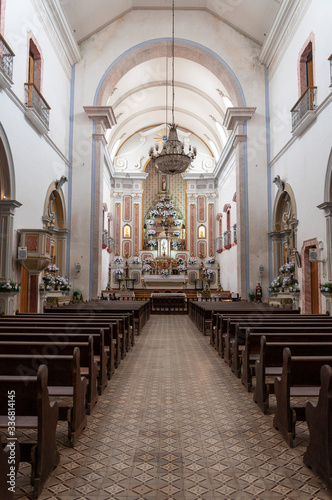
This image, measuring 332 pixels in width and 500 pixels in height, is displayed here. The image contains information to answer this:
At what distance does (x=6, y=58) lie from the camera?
8.85m

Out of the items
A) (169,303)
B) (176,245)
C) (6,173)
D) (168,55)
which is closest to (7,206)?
(6,173)

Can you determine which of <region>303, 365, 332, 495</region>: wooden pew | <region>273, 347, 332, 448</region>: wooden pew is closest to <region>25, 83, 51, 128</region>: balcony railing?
<region>273, 347, 332, 448</region>: wooden pew

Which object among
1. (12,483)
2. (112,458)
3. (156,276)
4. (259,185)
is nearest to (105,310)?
(112,458)

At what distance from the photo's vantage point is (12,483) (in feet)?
7.42

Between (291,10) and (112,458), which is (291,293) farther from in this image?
(112,458)

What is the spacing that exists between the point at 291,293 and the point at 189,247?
12822mm

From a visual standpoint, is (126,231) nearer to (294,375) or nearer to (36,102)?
(36,102)

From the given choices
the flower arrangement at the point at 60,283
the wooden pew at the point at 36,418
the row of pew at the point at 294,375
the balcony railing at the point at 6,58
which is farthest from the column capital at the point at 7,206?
the wooden pew at the point at 36,418

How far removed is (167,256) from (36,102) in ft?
46.0

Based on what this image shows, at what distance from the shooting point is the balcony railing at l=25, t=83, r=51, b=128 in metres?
10.3

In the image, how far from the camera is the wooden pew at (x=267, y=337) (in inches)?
180

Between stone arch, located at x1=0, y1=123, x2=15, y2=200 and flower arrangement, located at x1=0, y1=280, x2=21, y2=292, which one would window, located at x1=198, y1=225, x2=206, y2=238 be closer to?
stone arch, located at x1=0, y1=123, x2=15, y2=200

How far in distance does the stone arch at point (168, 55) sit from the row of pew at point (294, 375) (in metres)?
11.8

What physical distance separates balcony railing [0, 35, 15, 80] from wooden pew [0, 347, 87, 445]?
7.18m
